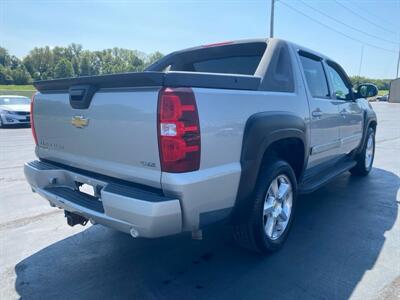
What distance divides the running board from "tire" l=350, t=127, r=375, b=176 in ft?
2.83

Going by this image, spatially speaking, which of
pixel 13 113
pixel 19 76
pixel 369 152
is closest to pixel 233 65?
pixel 369 152

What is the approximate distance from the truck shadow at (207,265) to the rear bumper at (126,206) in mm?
604

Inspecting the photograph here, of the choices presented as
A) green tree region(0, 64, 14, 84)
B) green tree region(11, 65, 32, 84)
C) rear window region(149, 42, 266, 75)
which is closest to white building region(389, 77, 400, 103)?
rear window region(149, 42, 266, 75)

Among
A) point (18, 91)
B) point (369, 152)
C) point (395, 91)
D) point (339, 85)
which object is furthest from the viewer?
point (395, 91)

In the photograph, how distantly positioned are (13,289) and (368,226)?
11.7 ft

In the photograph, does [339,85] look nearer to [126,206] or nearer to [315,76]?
[315,76]

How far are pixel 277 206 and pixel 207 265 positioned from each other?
0.87m

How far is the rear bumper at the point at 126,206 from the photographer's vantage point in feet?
6.94

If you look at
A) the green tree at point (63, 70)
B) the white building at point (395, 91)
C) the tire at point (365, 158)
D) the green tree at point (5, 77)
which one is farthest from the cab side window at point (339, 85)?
the green tree at point (5, 77)

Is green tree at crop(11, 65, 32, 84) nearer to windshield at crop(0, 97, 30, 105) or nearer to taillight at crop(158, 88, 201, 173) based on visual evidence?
windshield at crop(0, 97, 30, 105)

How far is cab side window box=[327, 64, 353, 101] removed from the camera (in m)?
4.49

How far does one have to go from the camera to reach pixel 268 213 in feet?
10.1

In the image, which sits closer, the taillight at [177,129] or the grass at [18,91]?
the taillight at [177,129]

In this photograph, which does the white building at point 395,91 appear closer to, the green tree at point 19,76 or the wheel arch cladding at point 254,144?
the wheel arch cladding at point 254,144
